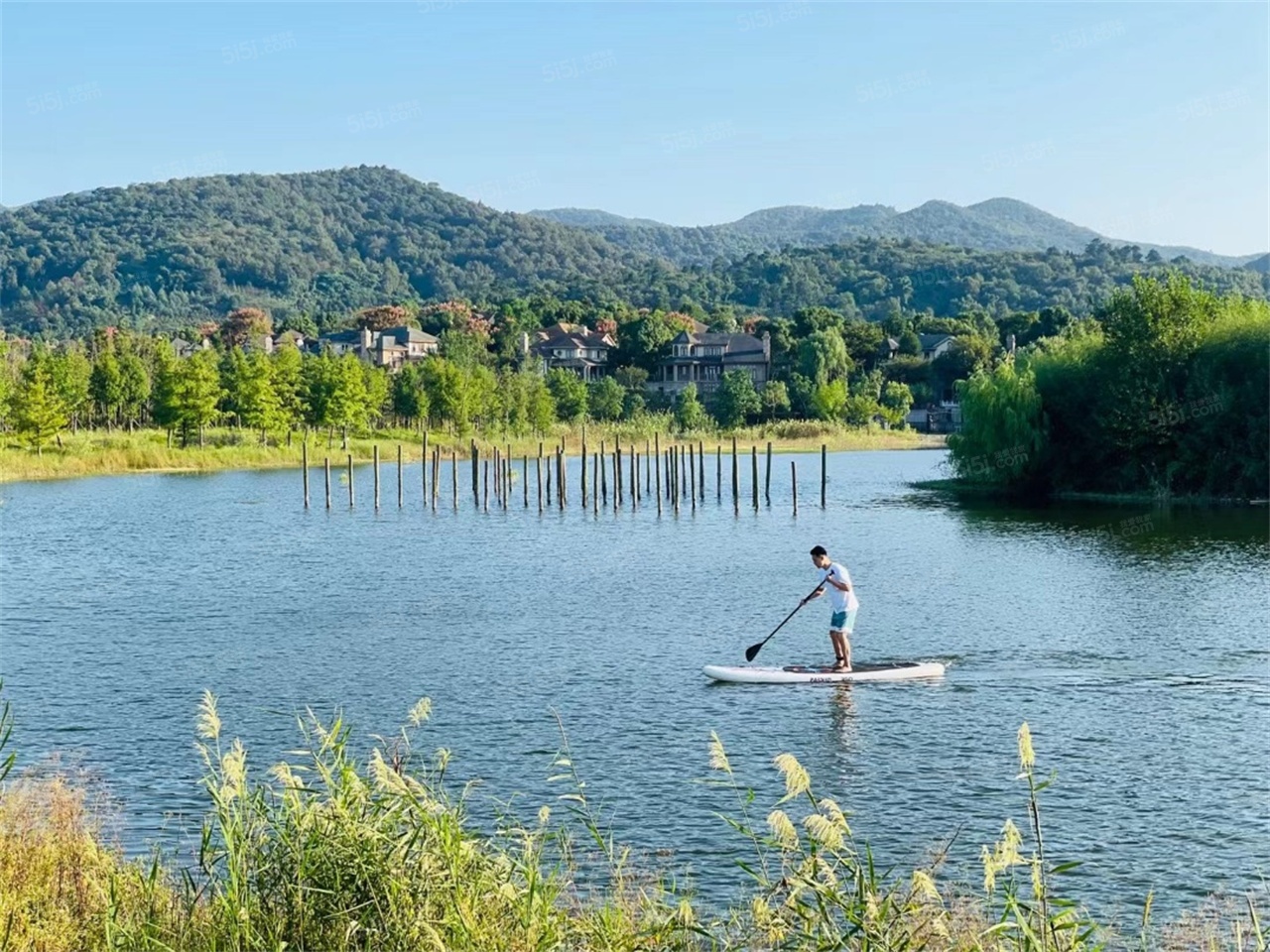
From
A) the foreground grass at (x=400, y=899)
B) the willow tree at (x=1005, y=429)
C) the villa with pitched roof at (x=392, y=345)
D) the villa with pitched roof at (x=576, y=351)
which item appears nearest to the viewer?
the foreground grass at (x=400, y=899)

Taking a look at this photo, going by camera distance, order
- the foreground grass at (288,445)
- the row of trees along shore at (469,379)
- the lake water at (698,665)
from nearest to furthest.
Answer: the lake water at (698,665)
the foreground grass at (288,445)
the row of trees along shore at (469,379)

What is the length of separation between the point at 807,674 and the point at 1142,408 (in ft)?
119

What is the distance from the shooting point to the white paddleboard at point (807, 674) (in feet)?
73.8

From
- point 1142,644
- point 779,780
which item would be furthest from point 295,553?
point 779,780

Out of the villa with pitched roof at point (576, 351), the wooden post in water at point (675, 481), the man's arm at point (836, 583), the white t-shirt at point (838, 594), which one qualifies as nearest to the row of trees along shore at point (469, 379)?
the villa with pitched roof at point (576, 351)

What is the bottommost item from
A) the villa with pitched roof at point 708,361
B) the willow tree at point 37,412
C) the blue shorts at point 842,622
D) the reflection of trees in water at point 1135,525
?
the reflection of trees in water at point 1135,525

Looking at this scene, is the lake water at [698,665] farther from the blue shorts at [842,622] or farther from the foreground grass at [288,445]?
the foreground grass at [288,445]

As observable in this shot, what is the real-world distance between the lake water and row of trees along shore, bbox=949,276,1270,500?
596 cm

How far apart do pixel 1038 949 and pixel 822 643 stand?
19107 mm

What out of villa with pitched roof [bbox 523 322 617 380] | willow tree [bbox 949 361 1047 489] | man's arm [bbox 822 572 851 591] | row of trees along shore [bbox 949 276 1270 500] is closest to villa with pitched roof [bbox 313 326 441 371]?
villa with pitched roof [bbox 523 322 617 380]

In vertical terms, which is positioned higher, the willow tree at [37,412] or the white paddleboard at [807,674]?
the willow tree at [37,412]

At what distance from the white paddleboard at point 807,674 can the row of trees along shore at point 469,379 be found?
54.5 m

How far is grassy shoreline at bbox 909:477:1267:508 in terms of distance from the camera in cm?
5319

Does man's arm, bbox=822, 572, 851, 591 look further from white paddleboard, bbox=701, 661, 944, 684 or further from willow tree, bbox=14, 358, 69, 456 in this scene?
willow tree, bbox=14, 358, 69, 456
